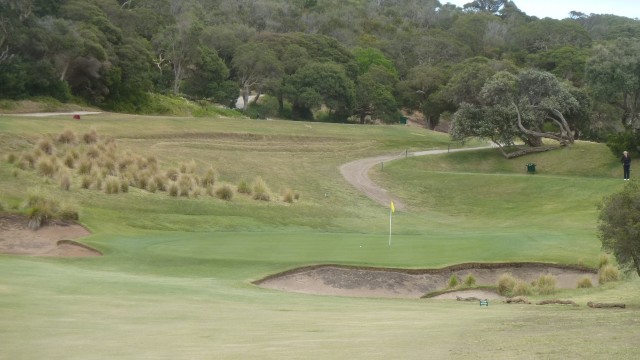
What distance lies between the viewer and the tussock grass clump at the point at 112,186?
38031 millimetres

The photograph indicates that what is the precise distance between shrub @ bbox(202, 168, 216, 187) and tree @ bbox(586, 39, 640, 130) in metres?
27.6

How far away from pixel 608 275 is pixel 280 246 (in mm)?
9954

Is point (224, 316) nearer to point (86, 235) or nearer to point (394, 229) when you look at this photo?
point (86, 235)

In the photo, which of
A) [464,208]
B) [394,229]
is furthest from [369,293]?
[464,208]

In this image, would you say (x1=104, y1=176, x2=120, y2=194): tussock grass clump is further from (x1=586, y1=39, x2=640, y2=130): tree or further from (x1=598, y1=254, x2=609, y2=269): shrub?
(x1=586, y1=39, x2=640, y2=130): tree

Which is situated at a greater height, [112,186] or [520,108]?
[520,108]

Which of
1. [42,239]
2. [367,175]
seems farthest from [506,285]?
[367,175]

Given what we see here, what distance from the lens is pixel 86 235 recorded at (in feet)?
96.7

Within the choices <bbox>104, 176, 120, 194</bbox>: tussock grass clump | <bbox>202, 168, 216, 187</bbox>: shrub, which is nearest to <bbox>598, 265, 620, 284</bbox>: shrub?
<bbox>104, 176, 120, 194</bbox>: tussock grass clump

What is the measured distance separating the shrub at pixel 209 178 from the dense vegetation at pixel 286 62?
2407 centimetres

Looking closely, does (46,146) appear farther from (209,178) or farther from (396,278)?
(396,278)

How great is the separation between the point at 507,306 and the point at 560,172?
42028mm

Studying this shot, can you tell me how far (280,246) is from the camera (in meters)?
27.8

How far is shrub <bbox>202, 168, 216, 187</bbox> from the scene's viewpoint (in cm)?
4358
